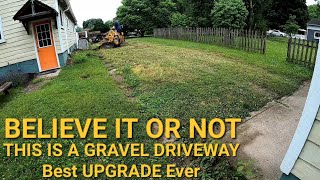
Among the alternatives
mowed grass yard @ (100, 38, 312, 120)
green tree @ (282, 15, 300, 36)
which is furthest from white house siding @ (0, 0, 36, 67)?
green tree @ (282, 15, 300, 36)

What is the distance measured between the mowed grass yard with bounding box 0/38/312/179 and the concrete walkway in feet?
1.39

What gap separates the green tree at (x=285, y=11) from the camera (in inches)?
1419

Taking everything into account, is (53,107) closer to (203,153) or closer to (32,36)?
(203,153)

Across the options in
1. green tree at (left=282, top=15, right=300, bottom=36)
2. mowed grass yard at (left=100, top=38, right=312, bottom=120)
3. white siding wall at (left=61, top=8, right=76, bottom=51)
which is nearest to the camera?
mowed grass yard at (left=100, top=38, right=312, bottom=120)

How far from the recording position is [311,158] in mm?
2834

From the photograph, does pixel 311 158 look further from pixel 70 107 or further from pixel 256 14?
pixel 256 14

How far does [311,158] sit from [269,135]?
2.26m

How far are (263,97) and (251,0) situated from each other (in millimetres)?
25822

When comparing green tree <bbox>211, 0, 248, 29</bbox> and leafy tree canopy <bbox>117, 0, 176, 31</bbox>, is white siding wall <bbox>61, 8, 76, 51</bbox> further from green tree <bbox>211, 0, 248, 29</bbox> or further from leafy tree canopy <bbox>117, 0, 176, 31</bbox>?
green tree <bbox>211, 0, 248, 29</bbox>

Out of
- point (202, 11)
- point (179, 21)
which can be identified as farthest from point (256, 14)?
point (179, 21)

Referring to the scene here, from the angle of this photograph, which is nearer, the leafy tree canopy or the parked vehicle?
the leafy tree canopy

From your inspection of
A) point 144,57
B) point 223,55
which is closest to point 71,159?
point 144,57

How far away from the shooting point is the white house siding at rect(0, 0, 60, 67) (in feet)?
33.4

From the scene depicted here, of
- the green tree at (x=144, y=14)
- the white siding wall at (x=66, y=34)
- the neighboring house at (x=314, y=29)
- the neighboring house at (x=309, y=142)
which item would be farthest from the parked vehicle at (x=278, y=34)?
the neighboring house at (x=309, y=142)
